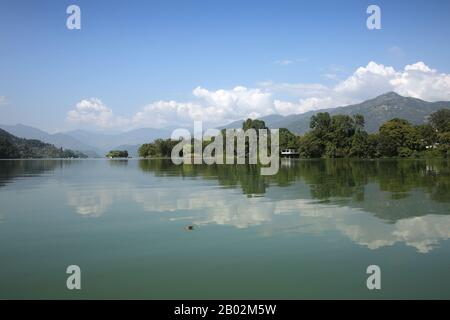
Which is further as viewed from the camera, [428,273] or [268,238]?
[268,238]

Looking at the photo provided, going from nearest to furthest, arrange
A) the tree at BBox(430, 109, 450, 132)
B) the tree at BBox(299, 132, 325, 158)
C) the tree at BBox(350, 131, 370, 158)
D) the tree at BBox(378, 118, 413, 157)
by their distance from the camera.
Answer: the tree at BBox(378, 118, 413, 157)
the tree at BBox(350, 131, 370, 158)
the tree at BBox(299, 132, 325, 158)
the tree at BBox(430, 109, 450, 132)

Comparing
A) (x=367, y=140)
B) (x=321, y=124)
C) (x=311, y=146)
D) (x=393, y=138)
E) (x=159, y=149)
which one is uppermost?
(x=321, y=124)

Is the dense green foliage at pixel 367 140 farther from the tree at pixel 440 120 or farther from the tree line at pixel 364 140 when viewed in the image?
the tree at pixel 440 120

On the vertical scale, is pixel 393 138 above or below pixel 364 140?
above

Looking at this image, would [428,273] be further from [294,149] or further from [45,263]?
[294,149]

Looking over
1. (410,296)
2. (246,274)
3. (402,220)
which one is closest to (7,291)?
(246,274)

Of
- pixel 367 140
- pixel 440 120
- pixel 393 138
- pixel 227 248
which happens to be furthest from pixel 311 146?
pixel 227 248

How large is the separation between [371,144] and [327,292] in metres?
125

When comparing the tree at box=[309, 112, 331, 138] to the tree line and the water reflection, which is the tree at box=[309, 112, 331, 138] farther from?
the water reflection

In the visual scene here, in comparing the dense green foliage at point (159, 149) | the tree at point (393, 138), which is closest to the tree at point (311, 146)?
the tree at point (393, 138)

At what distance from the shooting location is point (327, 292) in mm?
9555

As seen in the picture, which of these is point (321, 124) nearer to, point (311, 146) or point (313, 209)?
point (311, 146)

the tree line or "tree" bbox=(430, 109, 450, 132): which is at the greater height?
"tree" bbox=(430, 109, 450, 132)

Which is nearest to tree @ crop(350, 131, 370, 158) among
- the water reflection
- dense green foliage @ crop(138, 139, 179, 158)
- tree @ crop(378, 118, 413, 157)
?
tree @ crop(378, 118, 413, 157)
